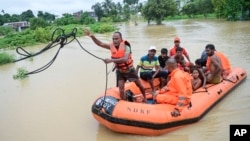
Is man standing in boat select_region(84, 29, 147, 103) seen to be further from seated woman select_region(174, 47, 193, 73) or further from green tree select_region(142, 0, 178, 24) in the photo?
green tree select_region(142, 0, 178, 24)

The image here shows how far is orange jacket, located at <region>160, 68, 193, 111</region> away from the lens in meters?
4.66

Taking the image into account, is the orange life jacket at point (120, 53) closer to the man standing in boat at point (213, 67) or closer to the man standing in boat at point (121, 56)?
the man standing in boat at point (121, 56)

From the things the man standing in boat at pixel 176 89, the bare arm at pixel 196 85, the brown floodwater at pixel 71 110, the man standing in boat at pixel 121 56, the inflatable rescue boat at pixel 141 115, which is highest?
the man standing in boat at pixel 121 56

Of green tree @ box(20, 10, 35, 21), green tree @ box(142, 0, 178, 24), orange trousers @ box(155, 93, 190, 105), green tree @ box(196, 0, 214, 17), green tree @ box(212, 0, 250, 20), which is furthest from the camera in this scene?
green tree @ box(20, 10, 35, 21)

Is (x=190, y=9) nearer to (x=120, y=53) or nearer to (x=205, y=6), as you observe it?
(x=205, y=6)

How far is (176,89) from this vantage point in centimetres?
485

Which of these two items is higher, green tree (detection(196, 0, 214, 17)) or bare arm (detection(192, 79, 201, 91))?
green tree (detection(196, 0, 214, 17))

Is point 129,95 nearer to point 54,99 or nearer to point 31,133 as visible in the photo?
point 31,133

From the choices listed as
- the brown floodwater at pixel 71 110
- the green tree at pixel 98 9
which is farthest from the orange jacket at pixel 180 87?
the green tree at pixel 98 9

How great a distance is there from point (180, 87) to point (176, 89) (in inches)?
6.9

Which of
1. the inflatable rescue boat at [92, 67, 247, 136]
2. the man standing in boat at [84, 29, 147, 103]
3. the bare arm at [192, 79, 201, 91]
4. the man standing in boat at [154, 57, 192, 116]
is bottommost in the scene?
the inflatable rescue boat at [92, 67, 247, 136]

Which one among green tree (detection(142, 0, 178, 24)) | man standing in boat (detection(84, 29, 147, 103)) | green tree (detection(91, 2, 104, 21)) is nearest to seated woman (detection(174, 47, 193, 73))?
man standing in boat (detection(84, 29, 147, 103))

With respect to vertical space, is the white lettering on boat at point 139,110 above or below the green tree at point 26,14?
below

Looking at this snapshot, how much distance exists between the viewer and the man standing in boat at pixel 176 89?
4.66 metres
